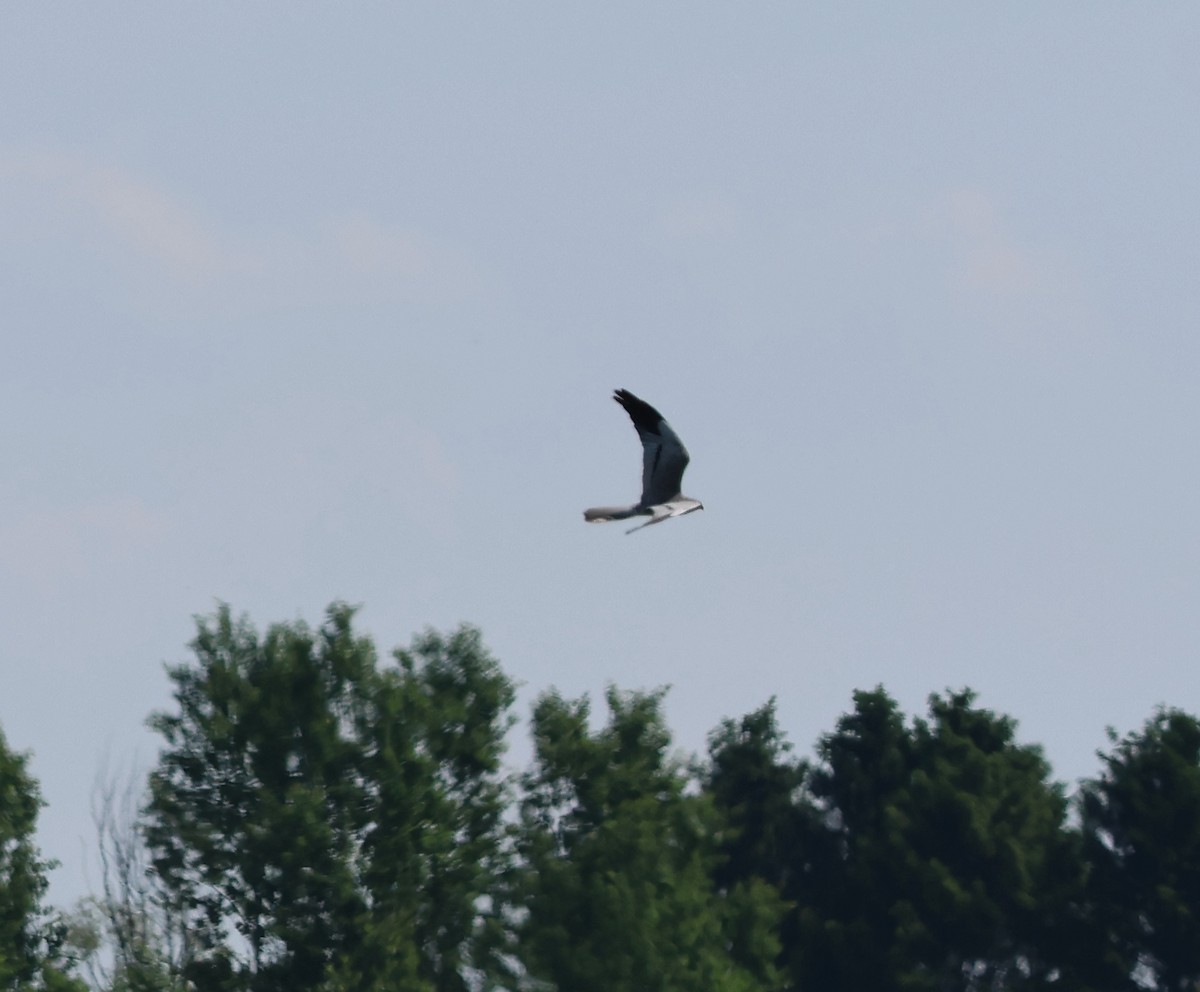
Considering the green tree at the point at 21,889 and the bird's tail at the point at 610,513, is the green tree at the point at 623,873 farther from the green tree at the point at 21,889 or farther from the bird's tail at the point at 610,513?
the bird's tail at the point at 610,513

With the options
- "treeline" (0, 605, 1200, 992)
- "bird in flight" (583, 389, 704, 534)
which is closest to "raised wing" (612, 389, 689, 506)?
"bird in flight" (583, 389, 704, 534)

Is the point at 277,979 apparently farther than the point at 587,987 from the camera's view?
Yes

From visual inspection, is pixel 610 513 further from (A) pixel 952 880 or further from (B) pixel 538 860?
(A) pixel 952 880

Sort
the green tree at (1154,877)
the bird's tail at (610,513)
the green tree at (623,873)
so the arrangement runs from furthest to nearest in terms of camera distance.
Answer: the green tree at (1154,877), the green tree at (623,873), the bird's tail at (610,513)

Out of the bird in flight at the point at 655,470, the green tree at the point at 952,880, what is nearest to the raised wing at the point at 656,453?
the bird in flight at the point at 655,470

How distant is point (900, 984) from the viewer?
277ft

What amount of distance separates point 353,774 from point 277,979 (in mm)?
5546

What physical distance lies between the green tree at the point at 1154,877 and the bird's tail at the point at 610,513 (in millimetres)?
53031

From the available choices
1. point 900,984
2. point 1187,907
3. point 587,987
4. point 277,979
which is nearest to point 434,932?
point 277,979

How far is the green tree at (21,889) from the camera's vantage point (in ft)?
232

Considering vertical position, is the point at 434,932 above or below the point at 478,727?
below

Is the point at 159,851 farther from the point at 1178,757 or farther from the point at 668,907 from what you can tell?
the point at 1178,757

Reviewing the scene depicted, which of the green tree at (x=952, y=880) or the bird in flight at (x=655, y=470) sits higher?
the green tree at (x=952, y=880)

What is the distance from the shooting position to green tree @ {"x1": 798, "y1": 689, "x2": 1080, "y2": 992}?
8512cm
